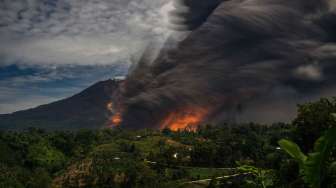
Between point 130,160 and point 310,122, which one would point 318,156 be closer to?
point 310,122

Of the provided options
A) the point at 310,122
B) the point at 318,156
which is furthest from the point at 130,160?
the point at 318,156

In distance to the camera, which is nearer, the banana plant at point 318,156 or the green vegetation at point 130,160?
the banana plant at point 318,156

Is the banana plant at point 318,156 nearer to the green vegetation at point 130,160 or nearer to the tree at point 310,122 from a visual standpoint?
the tree at point 310,122

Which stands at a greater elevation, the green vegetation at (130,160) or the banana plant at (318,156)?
the banana plant at (318,156)

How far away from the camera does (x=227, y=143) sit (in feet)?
397

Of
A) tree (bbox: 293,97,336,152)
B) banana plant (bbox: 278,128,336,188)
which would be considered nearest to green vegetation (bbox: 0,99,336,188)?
tree (bbox: 293,97,336,152)

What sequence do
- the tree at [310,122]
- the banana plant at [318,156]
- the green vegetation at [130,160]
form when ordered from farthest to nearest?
the green vegetation at [130,160]
the tree at [310,122]
the banana plant at [318,156]

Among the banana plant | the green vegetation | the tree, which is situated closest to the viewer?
the banana plant

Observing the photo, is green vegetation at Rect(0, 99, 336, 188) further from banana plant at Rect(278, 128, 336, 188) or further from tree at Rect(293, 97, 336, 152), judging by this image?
banana plant at Rect(278, 128, 336, 188)

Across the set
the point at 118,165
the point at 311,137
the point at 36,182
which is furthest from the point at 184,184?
the point at 311,137

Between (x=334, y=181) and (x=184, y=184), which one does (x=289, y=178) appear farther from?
(x=184, y=184)

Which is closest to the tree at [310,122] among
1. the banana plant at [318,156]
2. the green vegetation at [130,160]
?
the banana plant at [318,156]

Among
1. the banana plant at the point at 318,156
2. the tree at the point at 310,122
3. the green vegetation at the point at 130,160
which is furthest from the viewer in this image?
the green vegetation at the point at 130,160

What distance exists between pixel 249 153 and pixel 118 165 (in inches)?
1412
